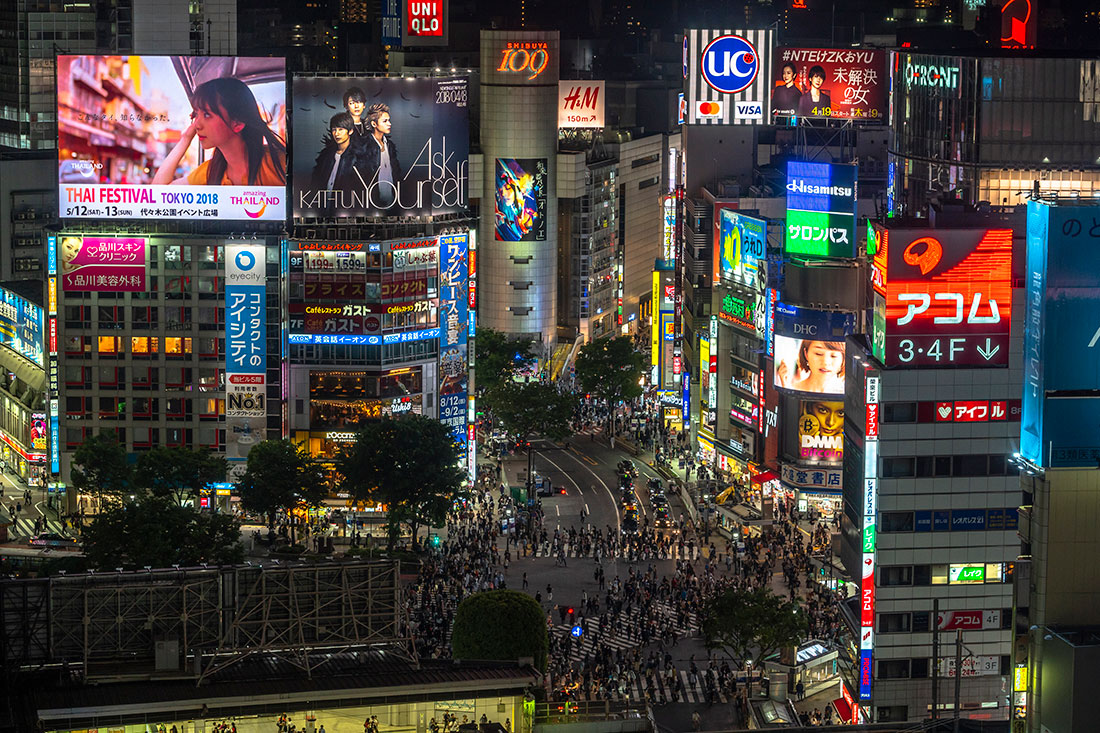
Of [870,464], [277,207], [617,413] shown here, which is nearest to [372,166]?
[277,207]

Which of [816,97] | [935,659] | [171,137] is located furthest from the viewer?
[816,97]

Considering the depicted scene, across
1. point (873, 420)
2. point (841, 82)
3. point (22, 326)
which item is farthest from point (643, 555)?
point (22, 326)

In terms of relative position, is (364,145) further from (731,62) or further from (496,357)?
(731,62)

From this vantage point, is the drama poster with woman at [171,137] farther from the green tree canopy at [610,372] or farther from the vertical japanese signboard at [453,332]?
the green tree canopy at [610,372]

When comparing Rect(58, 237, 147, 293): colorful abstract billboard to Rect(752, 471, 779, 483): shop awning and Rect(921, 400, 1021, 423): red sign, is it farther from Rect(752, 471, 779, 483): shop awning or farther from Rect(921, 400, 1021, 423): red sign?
Rect(921, 400, 1021, 423): red sign

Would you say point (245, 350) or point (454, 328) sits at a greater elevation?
point (454, 328)

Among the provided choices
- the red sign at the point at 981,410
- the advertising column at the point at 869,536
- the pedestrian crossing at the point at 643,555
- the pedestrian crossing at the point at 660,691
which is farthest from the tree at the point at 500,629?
the pedestrian crossing at the point at 643,555

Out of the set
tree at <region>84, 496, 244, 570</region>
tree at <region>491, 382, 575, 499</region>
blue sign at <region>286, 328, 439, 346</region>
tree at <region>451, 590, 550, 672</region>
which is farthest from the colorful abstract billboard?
tree at <region>451, 590, 550, 672</region>

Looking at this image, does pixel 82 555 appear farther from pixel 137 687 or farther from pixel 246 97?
pixel 137 687
